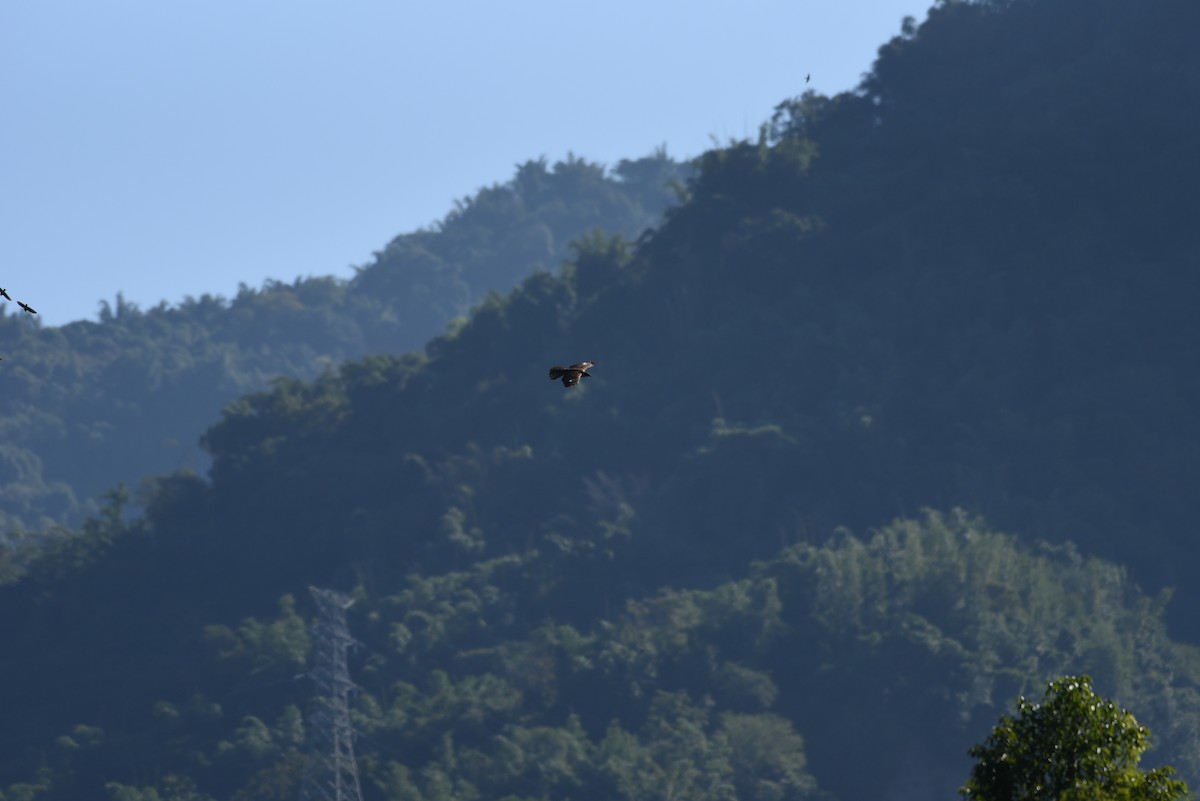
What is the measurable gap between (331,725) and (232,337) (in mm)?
84383

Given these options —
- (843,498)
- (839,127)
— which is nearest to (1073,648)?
(843,498)

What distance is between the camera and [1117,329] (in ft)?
287

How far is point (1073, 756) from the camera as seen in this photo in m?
17.7

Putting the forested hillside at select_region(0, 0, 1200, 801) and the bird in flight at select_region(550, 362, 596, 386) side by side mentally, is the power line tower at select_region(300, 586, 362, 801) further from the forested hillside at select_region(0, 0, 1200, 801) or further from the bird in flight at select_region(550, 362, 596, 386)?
the bird in flight at select_region(550, 362, 596, 386)

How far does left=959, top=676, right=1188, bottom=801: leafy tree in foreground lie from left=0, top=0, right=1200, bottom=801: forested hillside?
157 feet

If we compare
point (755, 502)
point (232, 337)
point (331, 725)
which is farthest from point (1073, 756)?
point (232, 337)

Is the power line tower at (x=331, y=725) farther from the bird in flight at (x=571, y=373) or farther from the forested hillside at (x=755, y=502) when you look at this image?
the bird in flight at (x=571, y=373)

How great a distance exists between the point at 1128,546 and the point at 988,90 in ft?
92.7

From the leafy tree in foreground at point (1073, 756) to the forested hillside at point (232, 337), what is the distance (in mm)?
108012

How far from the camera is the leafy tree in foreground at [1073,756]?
57.1 feet

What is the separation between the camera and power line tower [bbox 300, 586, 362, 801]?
66.3m

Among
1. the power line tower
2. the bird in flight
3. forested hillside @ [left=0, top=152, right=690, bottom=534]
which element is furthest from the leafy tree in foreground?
forested hillside @ [left=0, top=152, right=690, bottom=534]

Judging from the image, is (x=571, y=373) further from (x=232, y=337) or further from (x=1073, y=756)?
(x=232, y=337)

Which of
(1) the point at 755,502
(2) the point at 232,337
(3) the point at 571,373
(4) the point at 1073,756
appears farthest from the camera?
(2) the point at 232,337
